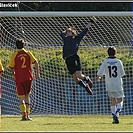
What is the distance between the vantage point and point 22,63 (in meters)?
13.4

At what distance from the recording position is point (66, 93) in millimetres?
16609

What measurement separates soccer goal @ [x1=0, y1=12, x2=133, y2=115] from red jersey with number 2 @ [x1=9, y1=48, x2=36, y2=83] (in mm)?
2606

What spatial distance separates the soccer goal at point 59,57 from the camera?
1614cm

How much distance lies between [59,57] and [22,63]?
10.5ft

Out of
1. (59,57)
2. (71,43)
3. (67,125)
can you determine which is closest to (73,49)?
(71,43)

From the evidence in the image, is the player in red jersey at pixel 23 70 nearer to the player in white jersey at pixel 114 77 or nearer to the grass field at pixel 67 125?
the grass field at pixel 67 125

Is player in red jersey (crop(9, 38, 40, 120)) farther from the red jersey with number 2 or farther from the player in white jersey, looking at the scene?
the player in white jersey

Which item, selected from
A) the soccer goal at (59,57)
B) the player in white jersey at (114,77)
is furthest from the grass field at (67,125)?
the soccer goal at (59,57)

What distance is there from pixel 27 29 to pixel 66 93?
6.43 ft

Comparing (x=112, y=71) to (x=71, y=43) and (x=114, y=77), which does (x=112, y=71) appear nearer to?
(x=114, y=77)

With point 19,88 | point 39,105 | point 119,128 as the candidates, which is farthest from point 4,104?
point 119,128

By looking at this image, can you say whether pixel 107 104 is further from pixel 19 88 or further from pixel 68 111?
pixel 19 88

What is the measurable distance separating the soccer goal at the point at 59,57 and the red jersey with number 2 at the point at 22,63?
8.55 ft

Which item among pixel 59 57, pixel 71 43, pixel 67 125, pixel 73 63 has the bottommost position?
pixel 67 125
